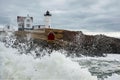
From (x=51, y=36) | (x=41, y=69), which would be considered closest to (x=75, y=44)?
(x=51, y=36)

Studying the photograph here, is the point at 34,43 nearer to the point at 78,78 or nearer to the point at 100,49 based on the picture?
the point at 100,49

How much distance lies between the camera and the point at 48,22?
37219 mm

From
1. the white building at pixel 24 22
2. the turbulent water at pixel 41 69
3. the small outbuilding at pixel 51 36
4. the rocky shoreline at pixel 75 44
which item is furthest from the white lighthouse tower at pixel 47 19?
the turbulent water at pixel 41 69

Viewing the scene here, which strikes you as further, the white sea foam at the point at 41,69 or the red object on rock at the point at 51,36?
the red object on rock at the point at 51,36

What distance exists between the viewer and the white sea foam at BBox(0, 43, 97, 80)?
28.7 feet

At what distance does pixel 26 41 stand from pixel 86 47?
7.42 meters

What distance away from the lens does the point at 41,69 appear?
907 cm

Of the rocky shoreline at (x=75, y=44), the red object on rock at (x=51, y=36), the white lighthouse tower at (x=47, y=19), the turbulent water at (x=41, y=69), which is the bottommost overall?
the rocky shoreline at (x=75, y=44)

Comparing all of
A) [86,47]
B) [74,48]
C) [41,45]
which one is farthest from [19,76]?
[86,47]

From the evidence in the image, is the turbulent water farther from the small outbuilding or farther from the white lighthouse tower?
the white lighthouse tower

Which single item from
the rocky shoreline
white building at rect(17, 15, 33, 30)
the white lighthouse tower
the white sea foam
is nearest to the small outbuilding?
the rocky shoreline

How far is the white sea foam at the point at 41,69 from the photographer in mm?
8742

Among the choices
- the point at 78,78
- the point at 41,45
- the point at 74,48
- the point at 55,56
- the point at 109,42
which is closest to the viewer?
the point at 78,78

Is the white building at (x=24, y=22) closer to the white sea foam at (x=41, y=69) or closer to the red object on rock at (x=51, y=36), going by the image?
the red object on rock at (x=51, y=36)
